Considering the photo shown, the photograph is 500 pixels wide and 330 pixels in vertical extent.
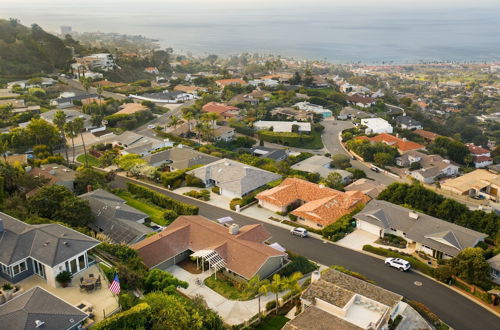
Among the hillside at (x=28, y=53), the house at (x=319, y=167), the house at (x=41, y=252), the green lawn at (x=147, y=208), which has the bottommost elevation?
the house at (x=319, y=167)

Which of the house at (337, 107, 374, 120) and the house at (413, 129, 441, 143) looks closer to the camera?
the house at (413, 129, 441, 143)

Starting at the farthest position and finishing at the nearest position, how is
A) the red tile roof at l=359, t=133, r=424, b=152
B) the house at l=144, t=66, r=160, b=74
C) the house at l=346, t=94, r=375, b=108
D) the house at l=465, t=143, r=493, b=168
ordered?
the house at l=144, t=66, r=160, b=74
the house at l=346, t=94, r=375, b=108
the house at l=465, t=143, r=493, b=168
the red tile roof at l=359, t=133, r=424, b=152

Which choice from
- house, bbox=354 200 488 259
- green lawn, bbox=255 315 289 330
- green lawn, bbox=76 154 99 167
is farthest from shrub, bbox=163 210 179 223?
green lawn, bbox=76 154 99 167

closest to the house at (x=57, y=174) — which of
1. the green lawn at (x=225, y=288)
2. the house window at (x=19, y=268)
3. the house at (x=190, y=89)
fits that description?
the house window at (x=19, y=268)

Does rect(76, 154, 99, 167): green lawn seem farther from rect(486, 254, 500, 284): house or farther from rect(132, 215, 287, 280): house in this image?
rect(486, 254, 500, 284): house

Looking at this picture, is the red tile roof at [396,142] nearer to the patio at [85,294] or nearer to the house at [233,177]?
the house at [233,177]

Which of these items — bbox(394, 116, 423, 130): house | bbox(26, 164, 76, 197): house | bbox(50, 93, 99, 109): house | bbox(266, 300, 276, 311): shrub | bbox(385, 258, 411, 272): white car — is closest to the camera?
bbox(266, 300, 276, 311): shrub
